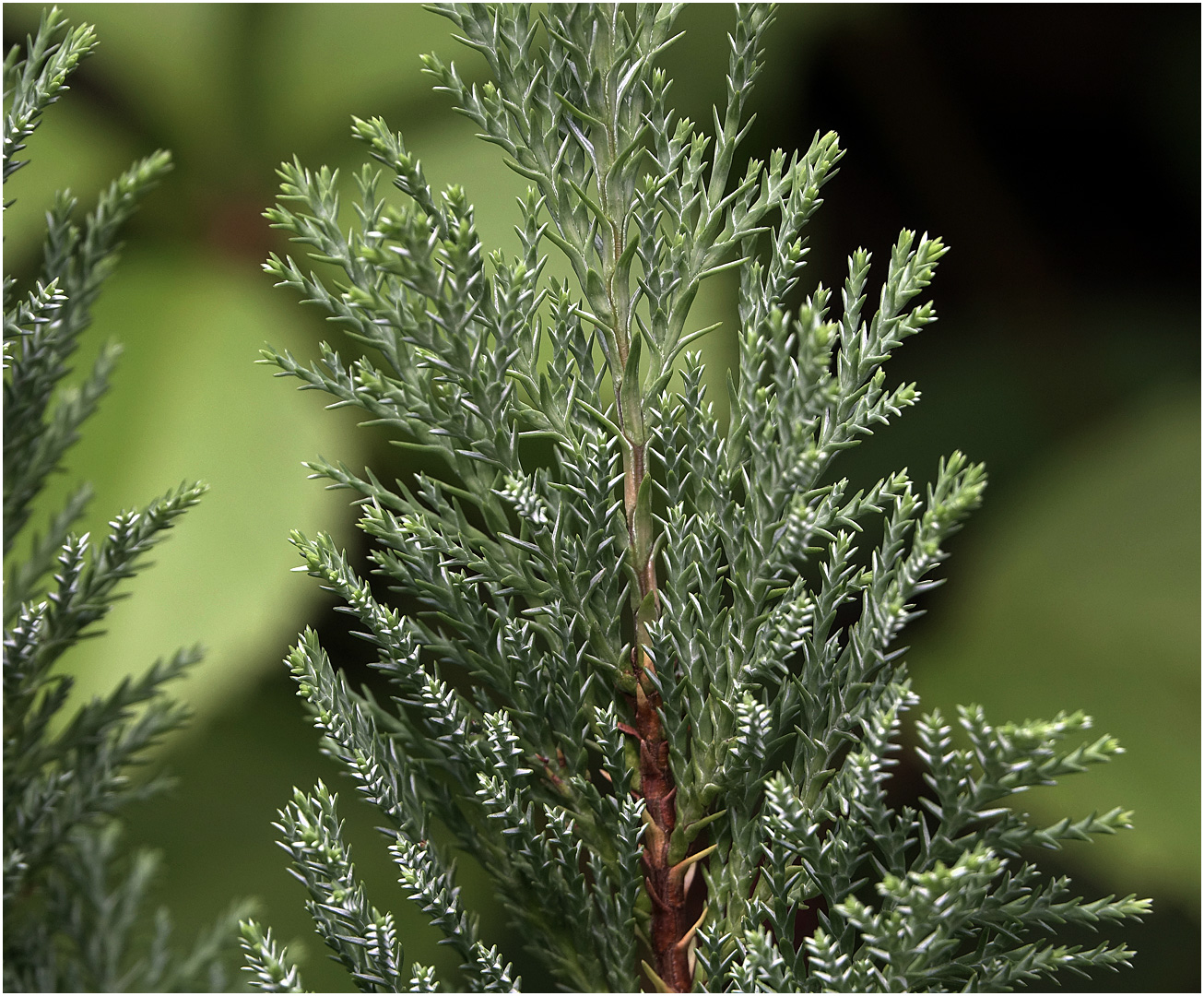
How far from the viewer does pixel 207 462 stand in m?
1.45

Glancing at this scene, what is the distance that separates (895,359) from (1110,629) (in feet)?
1.98

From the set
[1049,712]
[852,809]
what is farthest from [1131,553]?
[852,809]

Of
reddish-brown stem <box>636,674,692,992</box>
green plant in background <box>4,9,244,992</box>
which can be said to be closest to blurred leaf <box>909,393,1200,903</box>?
reddish-brown stem <box>636,674,692,992</box>

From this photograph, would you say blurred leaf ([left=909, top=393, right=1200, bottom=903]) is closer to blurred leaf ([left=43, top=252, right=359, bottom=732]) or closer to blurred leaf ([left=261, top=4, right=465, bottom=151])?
blurred leaf ([left=43, top=252, right=359, bottom=732])

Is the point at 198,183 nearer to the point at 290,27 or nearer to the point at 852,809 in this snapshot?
the point at 290,27

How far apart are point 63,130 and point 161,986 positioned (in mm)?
1464

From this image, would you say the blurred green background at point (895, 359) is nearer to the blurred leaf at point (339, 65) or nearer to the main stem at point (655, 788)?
the blurred leaf at point (339, 65)

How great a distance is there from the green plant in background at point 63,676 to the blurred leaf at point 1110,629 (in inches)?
53.1

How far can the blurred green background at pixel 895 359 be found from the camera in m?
1.46

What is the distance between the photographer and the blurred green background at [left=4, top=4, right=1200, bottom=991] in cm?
146

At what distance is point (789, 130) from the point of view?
1738 mm

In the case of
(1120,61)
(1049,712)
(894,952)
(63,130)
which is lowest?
(894,952)

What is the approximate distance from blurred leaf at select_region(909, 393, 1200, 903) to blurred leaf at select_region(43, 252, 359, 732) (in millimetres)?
1131

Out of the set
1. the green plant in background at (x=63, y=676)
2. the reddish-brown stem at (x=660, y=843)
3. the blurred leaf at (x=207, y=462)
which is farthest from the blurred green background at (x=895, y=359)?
the reddish-brown stem at (x=660, y=843)
